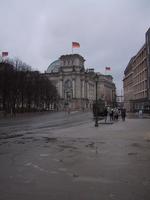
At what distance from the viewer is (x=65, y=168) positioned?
33.9 feet

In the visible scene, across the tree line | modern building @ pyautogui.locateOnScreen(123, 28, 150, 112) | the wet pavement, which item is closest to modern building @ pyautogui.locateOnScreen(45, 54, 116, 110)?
the tree line

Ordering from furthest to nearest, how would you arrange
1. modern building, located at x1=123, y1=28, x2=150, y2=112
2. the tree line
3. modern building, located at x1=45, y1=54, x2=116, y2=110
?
modern building, located at x1=45, y1=54, x2=116, y2=110, modern building, located at x1=123, y1=28, x2=150, y2=112, the tree line

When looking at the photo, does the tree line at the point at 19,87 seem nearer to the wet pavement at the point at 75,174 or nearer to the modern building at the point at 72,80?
the wet pavement at the point at 75,174

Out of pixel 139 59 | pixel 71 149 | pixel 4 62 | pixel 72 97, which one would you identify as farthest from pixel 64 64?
pixel 71 149

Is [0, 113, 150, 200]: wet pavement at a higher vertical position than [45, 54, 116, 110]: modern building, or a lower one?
lower

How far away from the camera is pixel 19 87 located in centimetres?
8319

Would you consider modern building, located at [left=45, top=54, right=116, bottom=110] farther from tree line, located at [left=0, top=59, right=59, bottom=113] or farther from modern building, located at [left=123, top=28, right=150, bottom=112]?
modern building, located at [left=123, top=28, right=150, bottom=112]

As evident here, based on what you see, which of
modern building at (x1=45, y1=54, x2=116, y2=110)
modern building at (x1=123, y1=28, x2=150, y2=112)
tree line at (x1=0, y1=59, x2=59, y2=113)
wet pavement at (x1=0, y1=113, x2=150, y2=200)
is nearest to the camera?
wet pavement at (x1=0, y1=113, x2=150, y2=200)

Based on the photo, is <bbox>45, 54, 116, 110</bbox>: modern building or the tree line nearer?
the tree line

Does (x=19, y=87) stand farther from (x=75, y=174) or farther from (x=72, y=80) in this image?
(x=72, y=80)

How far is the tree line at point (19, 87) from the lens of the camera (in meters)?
75.3

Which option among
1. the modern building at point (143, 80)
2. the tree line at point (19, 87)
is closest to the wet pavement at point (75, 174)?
the tree line at point (19, 87)

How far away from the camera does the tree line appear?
7531 centimetres

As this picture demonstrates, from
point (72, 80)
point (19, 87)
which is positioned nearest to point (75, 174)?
point (19, 87)
